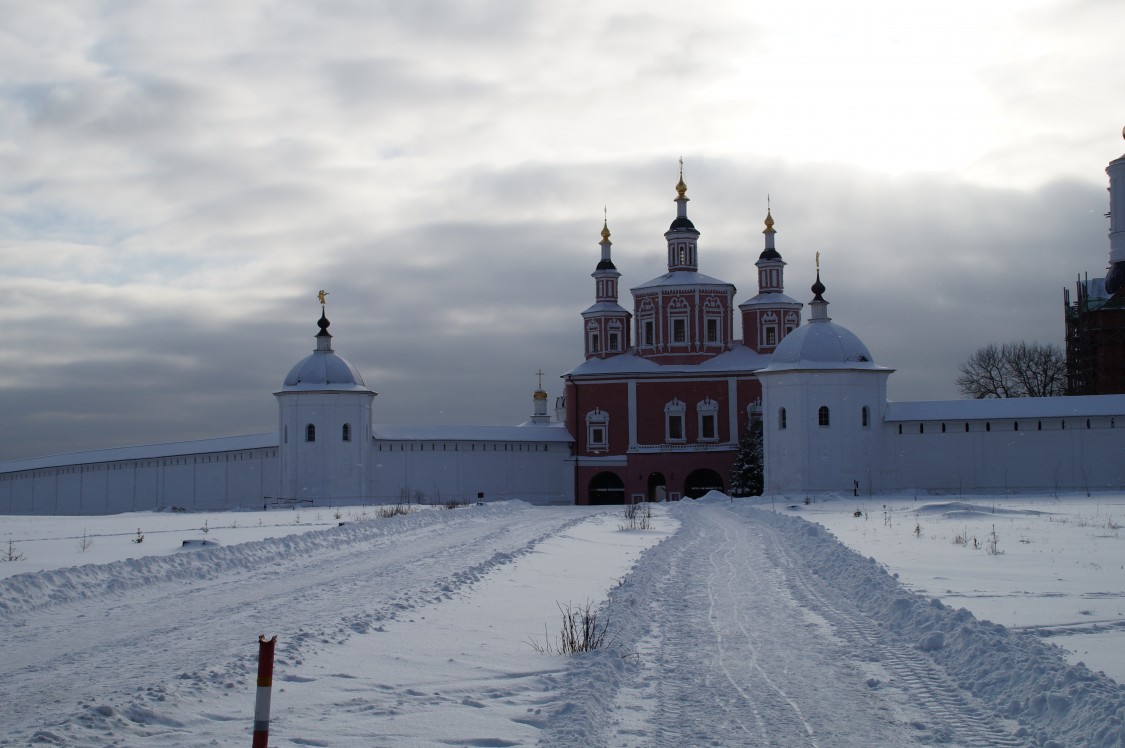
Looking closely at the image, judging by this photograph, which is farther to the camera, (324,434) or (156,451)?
(156,451)

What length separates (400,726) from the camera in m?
5.96

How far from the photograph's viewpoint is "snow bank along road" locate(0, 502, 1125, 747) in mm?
5809

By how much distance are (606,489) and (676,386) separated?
201 inches

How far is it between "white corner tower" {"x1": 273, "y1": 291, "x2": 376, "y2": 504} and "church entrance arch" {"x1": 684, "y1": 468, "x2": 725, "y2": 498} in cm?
1259

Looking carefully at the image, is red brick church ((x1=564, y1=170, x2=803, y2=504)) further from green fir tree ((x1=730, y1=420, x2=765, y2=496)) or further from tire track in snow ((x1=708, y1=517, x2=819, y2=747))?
tire track in snow ((x1=708, y1=517, x2=819, y2=747))

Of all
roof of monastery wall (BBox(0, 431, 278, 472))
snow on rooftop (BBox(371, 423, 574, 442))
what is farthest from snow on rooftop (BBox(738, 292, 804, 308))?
roof of monastery wall (BBox(0, 431, 278, 472))

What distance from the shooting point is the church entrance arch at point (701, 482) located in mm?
45219

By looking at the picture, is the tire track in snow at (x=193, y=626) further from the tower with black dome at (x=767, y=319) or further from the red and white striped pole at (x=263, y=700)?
the tower with black dome at (x=767, y=319)

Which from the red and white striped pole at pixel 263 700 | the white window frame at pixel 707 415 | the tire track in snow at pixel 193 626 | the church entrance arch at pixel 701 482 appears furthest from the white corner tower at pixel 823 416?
the red and white striped pole at pixel 263 700

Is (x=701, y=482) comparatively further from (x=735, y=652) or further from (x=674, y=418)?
(x=735, y=652)

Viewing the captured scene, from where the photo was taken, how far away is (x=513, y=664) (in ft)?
24.7

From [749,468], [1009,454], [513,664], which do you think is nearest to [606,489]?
[749,468]

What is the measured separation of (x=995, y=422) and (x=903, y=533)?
2072 centimetres

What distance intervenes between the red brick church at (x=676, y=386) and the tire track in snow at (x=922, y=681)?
34.6 metres
